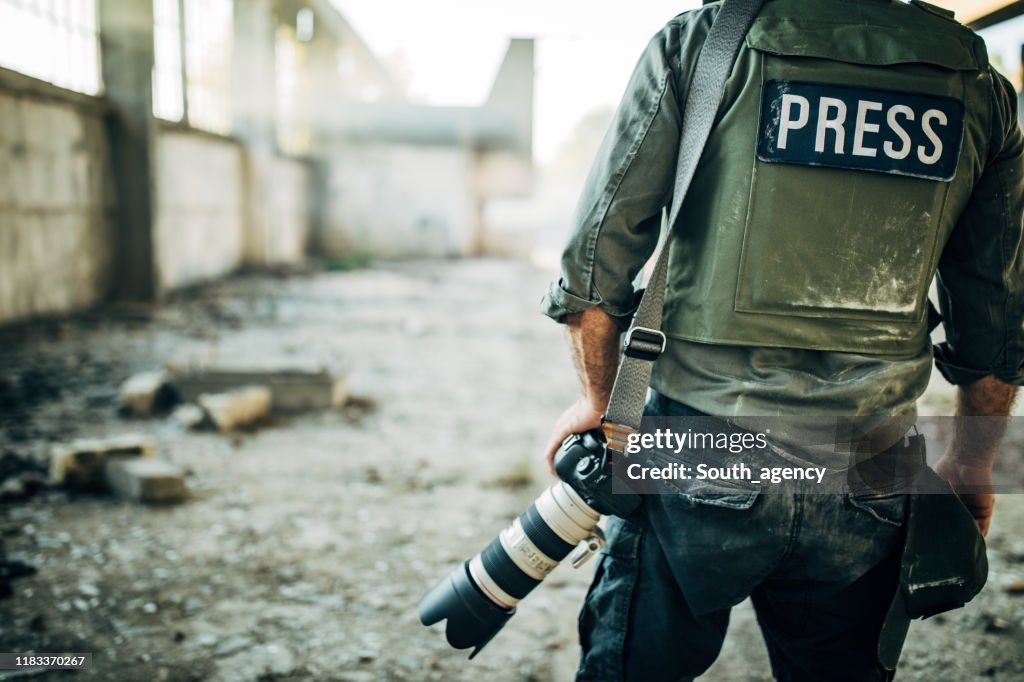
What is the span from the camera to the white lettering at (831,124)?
3.21ft

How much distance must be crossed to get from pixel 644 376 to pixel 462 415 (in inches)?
116

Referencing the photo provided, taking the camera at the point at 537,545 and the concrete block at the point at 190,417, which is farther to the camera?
the concrete block at the point at 190,417

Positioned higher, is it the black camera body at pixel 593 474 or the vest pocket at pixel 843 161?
the vest pocket at pixel 843 161

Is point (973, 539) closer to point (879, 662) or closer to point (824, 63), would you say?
point (879, 662)

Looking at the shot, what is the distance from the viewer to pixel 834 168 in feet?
3.25

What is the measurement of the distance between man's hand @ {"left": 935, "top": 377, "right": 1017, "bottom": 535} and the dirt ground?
585mm

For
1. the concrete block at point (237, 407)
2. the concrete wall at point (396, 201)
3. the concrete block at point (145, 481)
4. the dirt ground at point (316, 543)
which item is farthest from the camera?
the concrete wall at point (396, 201)

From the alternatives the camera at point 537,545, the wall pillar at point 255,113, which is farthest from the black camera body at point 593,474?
the wall pillar at point 255,113

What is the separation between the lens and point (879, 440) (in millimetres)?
1023

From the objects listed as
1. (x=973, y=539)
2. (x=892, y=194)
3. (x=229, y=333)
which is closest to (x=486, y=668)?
(x=973, y=539)

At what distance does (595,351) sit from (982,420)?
67 cm

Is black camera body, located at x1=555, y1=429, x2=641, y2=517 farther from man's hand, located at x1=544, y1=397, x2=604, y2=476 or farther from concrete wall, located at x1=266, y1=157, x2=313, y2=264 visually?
concrete wall, located at x1=266, y1=157, x2=313, y2=264

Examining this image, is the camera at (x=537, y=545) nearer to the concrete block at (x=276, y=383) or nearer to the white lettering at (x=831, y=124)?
the white lettering at (x=831, y=124)

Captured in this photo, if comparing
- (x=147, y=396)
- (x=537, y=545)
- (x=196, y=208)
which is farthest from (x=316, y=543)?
(x=196, y=208)
